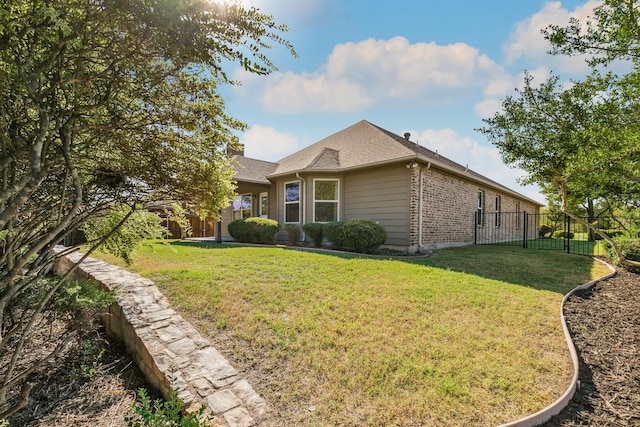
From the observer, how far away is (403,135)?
15.4 metres

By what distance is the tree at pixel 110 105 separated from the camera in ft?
5.12

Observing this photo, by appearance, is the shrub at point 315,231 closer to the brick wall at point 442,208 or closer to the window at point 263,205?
the brick wall at point 442,208

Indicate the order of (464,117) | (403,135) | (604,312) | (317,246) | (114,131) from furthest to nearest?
(403,135)
(317,246)
(464,117)
(604,312)
(114,131)

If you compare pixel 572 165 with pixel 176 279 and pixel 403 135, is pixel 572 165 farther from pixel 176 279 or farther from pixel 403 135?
pixel 403 135

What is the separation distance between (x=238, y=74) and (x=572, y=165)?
5816 mm

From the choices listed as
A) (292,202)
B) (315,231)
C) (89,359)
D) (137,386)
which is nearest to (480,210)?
(315,231)

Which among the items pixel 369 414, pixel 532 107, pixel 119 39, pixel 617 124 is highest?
pixel 532 107

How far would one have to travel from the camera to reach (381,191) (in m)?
10.2

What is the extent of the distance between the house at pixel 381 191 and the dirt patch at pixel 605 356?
4.66 m

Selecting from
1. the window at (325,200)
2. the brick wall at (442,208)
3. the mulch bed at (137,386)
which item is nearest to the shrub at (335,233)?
the window at (325,200)

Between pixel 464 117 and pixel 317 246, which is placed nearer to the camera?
pixel 464 117

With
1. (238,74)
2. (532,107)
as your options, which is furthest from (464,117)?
(238,74)

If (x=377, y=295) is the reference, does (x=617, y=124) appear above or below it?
above

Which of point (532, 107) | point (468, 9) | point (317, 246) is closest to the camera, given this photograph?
point (468, 9)
